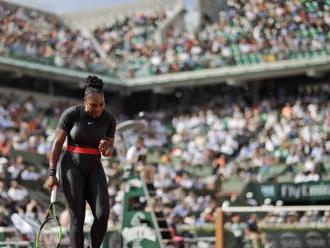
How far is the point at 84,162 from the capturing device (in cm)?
816

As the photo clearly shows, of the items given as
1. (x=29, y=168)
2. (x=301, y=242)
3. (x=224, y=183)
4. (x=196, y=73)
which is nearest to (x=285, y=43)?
(x=196, y=73)

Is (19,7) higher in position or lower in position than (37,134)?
higher

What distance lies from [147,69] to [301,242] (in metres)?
21.1

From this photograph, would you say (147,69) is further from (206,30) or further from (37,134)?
(37,134)

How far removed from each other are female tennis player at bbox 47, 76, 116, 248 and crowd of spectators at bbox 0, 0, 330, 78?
15481mm

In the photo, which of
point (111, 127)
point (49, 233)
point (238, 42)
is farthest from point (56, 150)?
point (238, 42)

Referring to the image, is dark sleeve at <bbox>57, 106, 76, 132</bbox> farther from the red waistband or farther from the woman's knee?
the woman's knee

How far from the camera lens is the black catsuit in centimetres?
809

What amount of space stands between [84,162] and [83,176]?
0.15 metres

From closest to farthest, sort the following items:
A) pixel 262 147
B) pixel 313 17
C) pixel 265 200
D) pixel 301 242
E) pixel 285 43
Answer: pixel 301 242
pixel 265 200
pixel 313 17
pixel 262 147
pixel 285 43

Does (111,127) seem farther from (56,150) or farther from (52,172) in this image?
(52,172)

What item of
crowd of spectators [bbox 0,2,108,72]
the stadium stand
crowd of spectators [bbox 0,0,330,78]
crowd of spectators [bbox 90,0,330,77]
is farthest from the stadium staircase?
crowd of spectators [bbox 0,2,108,72]

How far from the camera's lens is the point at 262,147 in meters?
25.3

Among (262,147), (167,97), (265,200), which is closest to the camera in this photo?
(265,200)
